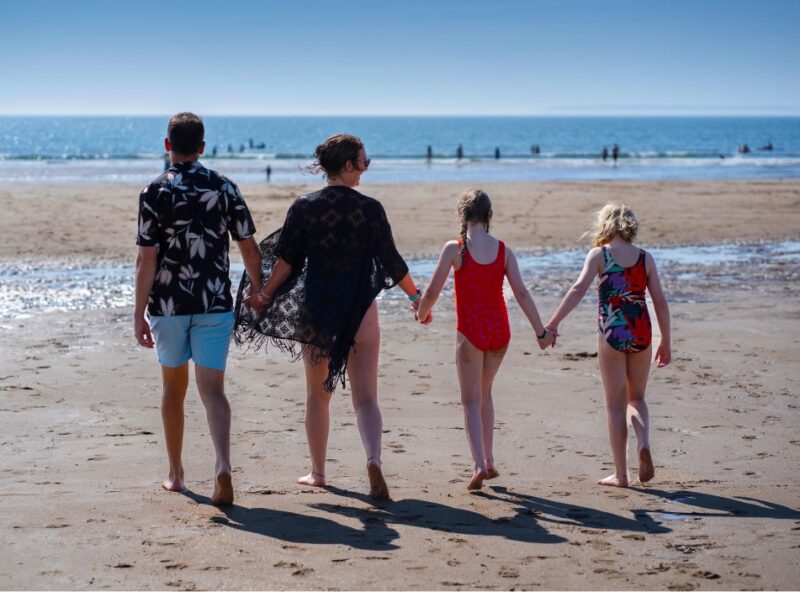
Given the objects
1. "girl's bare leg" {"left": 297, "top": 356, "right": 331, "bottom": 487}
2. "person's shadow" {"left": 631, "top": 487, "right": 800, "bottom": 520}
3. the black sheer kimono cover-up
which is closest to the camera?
"person's shadow" {"left": 631, "top": 487, "right": 800, "bottom": 520}

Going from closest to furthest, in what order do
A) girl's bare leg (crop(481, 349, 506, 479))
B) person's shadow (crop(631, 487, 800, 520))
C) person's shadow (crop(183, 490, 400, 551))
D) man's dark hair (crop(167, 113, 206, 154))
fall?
person's shadow (crop(183, 490, 400, 551))
person's shadow (crop(631, 487, 800, 520))
man's dark hair (crop(167, 113, 206, 154))
girl's bare leg (crop(481, 349, 506, 479))

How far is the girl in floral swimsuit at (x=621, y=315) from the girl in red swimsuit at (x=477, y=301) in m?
0.39

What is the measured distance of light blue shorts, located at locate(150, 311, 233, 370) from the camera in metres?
5.10

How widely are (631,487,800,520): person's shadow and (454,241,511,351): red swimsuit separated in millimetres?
1204

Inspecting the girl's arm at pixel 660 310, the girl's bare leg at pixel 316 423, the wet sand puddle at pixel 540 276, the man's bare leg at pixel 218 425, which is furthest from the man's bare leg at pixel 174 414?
the wet sand puddle at pixel 540 276

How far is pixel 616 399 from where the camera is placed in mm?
5699

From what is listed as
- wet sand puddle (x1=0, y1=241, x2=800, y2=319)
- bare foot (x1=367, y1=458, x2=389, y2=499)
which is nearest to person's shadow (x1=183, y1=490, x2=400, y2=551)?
bare foot (x1=367, y1=458, x2=389, y2=499)

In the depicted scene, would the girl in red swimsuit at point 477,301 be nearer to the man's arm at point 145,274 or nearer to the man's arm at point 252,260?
the man's arm at point 252,260

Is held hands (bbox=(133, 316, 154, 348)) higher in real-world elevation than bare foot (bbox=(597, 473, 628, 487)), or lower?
higher

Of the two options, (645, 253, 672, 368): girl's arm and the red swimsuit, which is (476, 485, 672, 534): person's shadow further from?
(645, 253, 672, 368): girl's arm

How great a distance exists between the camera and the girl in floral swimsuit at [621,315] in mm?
5648

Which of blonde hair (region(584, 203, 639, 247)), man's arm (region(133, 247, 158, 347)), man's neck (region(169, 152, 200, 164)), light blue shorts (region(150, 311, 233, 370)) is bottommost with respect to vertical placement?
light blue shorts (region(150, 311, 233, 370))

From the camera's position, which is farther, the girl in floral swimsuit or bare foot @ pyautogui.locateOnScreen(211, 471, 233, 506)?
the girl in floral swimsuit

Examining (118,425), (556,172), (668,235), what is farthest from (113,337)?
(556,172)
